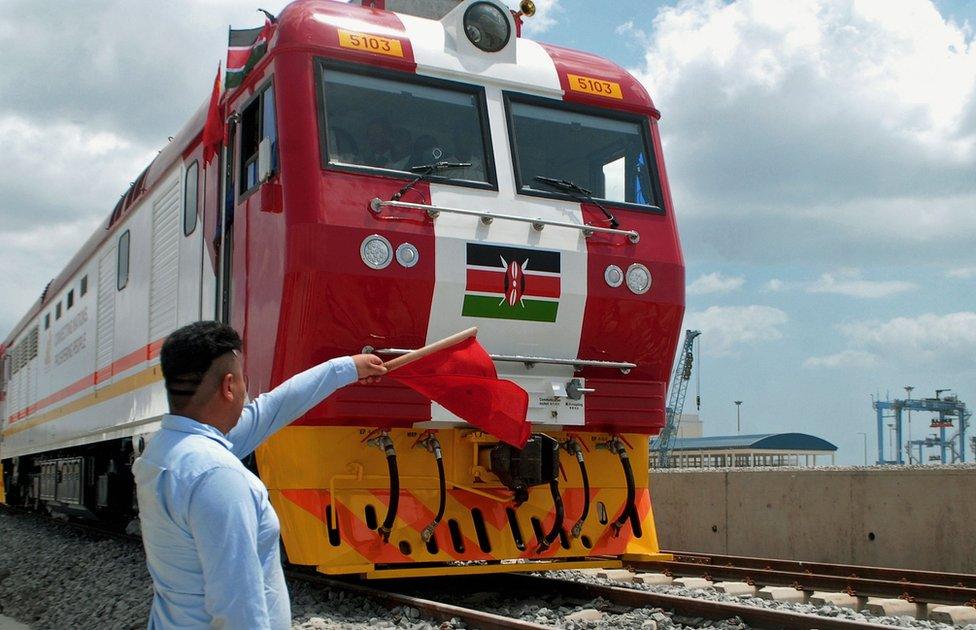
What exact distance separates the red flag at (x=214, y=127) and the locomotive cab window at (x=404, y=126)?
1.16 metres

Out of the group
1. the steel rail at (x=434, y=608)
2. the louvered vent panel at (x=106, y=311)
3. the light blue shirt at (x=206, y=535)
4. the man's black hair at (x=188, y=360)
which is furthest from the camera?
the louvered vent panel at (x=106, y=311)

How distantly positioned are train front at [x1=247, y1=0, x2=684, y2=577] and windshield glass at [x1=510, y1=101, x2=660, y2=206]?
15 mm

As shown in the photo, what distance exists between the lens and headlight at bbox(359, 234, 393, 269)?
21.3ft

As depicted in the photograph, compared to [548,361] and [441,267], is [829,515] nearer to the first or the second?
[548,361]

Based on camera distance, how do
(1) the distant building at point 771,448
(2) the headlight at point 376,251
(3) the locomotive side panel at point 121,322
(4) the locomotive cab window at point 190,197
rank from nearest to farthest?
(2) the headlight at point 376,251, (4) the locomotive cab window at point 190,197, (3) the locomotive side panel at point 121,322, (1) the distant building at point 771,448

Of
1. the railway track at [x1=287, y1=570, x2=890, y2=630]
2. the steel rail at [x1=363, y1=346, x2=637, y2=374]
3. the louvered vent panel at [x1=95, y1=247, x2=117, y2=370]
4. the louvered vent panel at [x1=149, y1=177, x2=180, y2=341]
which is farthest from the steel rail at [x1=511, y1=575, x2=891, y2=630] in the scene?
the louvered vent panel at [x1=95, y1=247, x2=117, y2=370]

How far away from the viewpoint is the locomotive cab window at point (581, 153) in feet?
24.0

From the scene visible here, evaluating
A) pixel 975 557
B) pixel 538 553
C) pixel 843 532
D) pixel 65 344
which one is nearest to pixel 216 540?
pixel 538 553

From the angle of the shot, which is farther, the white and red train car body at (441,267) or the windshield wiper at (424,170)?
the windshield wiper at (424,170)

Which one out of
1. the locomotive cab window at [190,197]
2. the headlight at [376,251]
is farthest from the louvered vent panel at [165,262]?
the headlight at [376,251]

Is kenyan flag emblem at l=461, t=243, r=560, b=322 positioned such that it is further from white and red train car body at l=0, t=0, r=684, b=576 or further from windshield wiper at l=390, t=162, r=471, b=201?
windshield wiper at l=390, t=162, r=471, b=201

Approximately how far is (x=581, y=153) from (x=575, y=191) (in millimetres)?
333

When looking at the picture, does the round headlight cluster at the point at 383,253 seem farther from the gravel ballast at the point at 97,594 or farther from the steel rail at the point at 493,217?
the gravel ballast at the point at 97,594

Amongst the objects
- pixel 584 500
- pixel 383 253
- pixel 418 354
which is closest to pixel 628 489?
pixel 584 500
